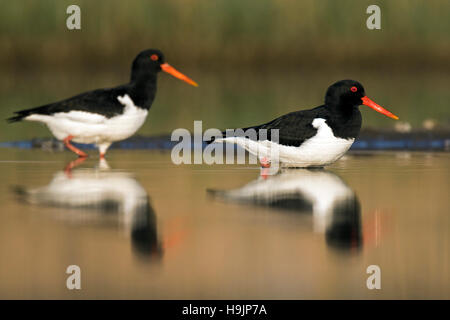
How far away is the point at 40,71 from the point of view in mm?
40406

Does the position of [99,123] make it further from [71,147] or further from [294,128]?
[294,128]

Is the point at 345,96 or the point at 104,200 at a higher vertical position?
the point at 345,96

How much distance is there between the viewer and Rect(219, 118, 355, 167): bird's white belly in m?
10.2

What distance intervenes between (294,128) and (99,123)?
2660 millimetres

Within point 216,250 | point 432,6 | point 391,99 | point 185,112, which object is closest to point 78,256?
point 216,250

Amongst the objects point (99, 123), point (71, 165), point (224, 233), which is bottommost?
point (224, 233)

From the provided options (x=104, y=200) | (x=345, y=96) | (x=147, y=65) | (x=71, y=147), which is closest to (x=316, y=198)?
(x=104, y=200)

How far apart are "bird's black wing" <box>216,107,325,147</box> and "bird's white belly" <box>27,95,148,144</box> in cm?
180

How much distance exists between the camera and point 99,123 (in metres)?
11.7

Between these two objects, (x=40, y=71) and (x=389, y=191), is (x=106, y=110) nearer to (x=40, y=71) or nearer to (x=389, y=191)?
(x=389, y=191)

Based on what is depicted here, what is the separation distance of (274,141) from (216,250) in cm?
421

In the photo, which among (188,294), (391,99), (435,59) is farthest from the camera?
(435,59)

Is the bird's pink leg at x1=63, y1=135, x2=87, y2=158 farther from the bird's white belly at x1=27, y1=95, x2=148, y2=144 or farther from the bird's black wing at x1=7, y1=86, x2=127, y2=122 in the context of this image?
the bird's black wing at x1=7, y1=86, x2=127, y2=122

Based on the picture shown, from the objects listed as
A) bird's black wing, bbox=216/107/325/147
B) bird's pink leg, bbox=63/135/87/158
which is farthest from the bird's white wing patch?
bird's black wing, bbox=216/107/325/147
